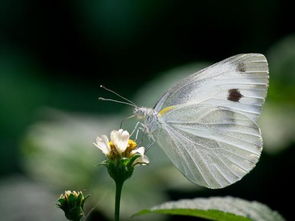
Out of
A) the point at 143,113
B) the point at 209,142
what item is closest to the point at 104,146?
the point at 143,113

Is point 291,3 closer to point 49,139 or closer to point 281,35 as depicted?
point 281,35

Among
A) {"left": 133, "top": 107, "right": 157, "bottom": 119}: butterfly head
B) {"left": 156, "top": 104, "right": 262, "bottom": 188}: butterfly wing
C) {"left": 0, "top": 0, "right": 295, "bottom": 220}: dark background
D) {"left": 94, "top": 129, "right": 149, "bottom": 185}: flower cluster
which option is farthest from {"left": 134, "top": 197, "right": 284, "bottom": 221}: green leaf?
{"left": 0, "top": 0, "right": 295, "bottom": 220}: dark background

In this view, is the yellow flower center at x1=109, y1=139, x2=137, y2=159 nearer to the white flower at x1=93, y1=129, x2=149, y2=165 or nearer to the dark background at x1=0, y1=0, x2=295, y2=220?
the white flower at x1=93, y1=129, x2=149, y2=165

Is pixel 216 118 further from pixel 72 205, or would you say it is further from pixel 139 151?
pixel 72 205

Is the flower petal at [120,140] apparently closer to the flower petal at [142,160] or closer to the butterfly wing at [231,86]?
the flower petal at [142,160]

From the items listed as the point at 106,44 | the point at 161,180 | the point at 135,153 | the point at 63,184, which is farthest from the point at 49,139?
the point at 135,153

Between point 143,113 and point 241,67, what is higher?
point 241,67

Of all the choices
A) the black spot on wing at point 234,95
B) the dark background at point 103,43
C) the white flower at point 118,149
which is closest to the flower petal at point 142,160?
the white flower at point 118,149
